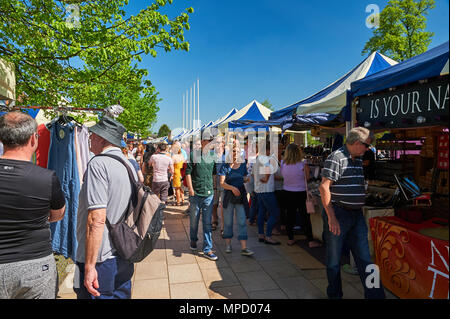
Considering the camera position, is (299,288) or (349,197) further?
(299,288)

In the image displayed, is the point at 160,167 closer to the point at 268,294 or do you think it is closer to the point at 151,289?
the point at 151,289

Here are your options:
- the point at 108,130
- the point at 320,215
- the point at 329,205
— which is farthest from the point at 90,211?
the point at 320,215

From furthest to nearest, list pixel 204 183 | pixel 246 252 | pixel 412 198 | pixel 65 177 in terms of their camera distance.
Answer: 1. pixel 246 252
2. pixel 204 183
3. pixel 65 177
4. pixel 412 198

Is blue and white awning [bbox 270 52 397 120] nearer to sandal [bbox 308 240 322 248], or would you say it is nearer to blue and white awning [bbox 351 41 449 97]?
blue and white awning [bbox 351 41 449 97]

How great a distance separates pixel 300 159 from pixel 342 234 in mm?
2201

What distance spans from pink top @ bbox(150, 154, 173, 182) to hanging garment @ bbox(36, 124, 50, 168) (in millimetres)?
3096

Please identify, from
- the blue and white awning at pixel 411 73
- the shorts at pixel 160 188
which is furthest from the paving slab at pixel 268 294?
the shorts at pixel 160 188

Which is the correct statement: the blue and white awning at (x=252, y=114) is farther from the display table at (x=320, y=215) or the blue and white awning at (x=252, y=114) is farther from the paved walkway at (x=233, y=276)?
the paved walkway at (x=233, y=276)

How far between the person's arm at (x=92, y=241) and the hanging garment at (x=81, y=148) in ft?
7.28

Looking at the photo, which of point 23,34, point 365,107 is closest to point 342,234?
point 365,107

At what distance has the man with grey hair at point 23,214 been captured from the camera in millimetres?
1717

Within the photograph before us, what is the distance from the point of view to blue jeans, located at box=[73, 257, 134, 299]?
2025 mm

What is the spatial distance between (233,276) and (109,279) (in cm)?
225

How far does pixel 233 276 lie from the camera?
3.93m
